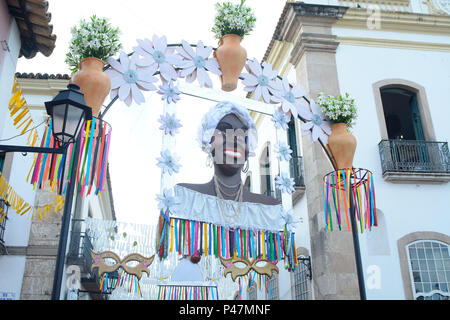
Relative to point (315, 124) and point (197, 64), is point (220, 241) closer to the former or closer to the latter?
point (315, 124)

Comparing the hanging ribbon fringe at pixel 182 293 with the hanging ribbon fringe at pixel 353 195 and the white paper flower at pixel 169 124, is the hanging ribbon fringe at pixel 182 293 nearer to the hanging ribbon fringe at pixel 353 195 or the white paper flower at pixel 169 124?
the white paper flower at pixel 169 124

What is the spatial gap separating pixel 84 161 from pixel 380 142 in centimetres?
590

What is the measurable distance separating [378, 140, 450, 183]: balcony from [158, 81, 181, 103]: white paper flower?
15.1 ft

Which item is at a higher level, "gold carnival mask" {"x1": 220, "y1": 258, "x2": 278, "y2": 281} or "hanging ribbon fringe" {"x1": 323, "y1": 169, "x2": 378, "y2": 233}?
"hanging ribbon fringe" {"x1": 323, "y1": 169, "x2": 378, "y2": 233}

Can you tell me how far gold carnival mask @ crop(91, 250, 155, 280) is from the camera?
5547 mm

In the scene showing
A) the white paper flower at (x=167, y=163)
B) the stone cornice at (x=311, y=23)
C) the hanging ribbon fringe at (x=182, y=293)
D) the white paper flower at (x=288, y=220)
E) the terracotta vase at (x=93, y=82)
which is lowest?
the hanging ribbon fringe at (x=182, y=293)

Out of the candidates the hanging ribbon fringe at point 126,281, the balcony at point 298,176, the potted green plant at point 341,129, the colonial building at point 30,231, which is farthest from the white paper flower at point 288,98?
the colonial building at point 30,231

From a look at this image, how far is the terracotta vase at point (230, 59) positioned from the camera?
255 inches

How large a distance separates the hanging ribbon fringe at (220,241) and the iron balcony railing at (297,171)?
3.22 meters

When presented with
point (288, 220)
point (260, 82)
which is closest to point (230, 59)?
point (260, 82)

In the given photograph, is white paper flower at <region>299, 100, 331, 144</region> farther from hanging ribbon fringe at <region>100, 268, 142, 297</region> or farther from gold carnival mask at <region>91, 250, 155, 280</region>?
hanging ribbon fringe at <region>100, 268, 142, 297</region>

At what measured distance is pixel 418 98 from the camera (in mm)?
10016

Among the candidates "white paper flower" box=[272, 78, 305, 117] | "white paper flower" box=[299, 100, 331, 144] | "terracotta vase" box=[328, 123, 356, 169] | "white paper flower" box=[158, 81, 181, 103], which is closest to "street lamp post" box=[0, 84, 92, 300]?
"white paper flower" box=[158, 81, 181, 103]
